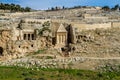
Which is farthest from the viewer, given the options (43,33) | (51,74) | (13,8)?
(13,8)

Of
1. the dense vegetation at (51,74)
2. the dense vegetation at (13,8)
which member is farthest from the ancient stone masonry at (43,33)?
the dense vegetation at (13,8)

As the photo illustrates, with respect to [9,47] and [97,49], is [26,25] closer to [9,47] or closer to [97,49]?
[9,47]

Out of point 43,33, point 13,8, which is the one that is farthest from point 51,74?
point 13,8

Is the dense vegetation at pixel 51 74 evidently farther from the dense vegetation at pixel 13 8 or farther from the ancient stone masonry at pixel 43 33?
the dense vegetation at pixel 13 8

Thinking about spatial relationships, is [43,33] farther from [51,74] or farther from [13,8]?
[13,8]

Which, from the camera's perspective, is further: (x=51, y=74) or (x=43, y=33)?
(x=43, y=33)

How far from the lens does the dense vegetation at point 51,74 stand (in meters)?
51.0

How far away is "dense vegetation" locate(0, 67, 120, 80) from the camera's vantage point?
51000 mm

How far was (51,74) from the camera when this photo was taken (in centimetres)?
5222

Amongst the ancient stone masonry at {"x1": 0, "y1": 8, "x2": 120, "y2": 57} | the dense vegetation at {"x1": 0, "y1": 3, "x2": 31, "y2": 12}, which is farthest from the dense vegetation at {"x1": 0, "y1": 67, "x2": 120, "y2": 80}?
the dense vegetation at {"x1": 0, "y1": 3, "x2": 31, "y2": 12}

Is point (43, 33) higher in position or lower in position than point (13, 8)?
lower

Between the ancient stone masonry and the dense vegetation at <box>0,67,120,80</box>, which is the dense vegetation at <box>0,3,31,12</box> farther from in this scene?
the dense vegetation at <box>0,67,120,80</box>

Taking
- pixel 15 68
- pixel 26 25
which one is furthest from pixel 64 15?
pixel 15 68

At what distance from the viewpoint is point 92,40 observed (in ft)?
204
